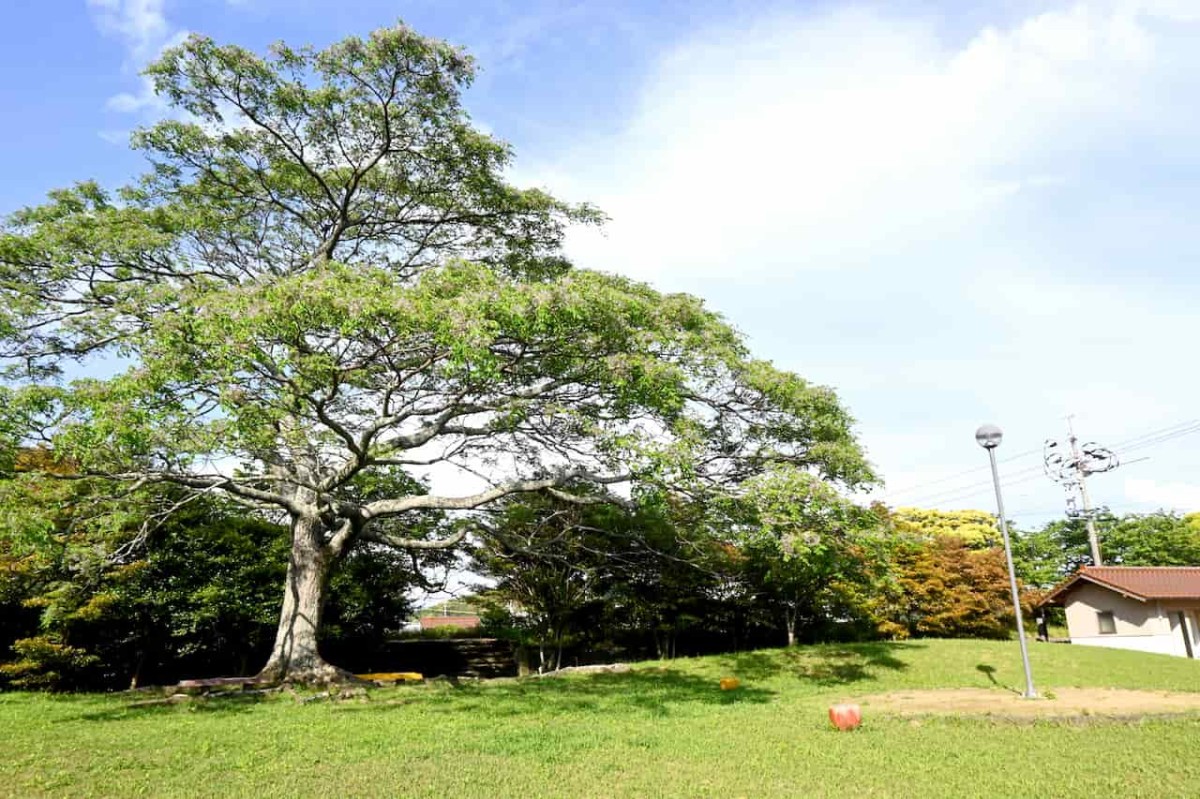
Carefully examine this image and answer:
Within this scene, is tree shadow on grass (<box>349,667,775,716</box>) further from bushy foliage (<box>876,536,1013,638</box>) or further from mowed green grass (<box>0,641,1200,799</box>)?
bushy foliage (<box>876,536,1013,638</box>)

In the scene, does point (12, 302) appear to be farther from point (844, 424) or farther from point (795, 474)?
point (844, 424)

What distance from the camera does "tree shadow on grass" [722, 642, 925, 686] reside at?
13.5 m

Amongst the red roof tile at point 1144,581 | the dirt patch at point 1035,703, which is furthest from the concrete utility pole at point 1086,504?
the dirt patch at point 1035,703

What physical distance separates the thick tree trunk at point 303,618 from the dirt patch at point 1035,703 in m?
8.50

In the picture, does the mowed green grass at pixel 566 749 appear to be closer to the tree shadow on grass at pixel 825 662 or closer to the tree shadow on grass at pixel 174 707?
the tree shadow on grass at pixel 174 707

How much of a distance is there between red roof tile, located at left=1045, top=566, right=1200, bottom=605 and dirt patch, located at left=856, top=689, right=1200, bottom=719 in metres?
12.5

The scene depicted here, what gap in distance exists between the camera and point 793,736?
735 cm

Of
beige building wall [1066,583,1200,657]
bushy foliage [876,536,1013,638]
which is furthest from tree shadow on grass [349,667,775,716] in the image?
beige building wall [1066,583,1200,657]

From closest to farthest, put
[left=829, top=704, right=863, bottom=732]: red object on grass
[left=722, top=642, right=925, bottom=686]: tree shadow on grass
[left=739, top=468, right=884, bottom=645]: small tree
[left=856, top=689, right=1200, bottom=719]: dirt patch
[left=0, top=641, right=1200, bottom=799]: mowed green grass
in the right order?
[left=0, top=641, right=1200, bottom=799]: mowed green grass < [left=829, top=704, right=863, bottom=732]: red object on grass < [left=856, top=689, right=1200, bottom=719]: dirt patch < [left=739, top=468, right=884, bottom=645]: small tree < [left=722, top=642, right=925, bottom=686]: tree shadow on grass

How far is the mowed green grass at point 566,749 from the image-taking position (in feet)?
17.3

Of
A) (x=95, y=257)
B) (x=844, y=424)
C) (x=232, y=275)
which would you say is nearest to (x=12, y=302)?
(x=95, y=257)

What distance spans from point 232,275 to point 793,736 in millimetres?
11786

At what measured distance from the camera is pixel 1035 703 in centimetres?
945

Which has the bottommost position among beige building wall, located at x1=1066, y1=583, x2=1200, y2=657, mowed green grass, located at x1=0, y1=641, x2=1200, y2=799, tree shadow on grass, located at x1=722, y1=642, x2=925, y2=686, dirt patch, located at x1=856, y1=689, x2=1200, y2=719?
mowed green grass, located at x1=0, y1=641, x2=1200, y2=799
